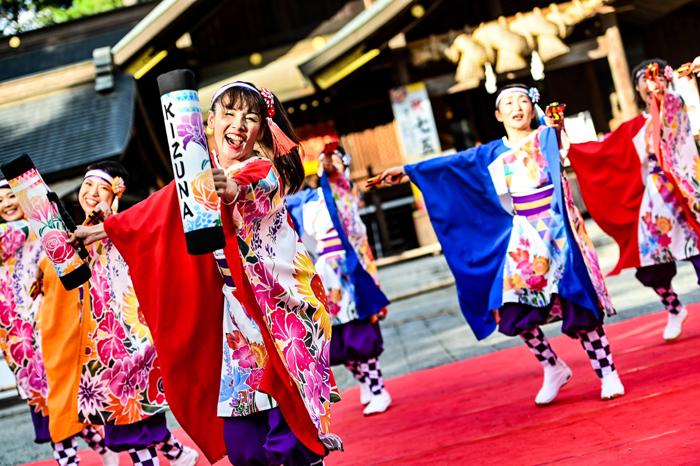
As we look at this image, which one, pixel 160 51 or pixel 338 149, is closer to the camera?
pixel 338 149

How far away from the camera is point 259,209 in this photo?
220cm

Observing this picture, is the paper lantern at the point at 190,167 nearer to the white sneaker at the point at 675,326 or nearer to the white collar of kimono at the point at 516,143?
the white collar of kimono at the point at 516,143

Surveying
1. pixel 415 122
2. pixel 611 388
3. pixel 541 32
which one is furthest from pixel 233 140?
pixel 541 32

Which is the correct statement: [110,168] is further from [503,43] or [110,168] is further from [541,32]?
[541,32]

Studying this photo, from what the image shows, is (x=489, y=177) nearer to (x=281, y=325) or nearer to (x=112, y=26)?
(x=281, y=325)

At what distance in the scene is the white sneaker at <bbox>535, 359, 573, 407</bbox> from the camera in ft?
11.6

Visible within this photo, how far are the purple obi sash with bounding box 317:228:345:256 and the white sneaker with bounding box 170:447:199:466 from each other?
68.5 inches

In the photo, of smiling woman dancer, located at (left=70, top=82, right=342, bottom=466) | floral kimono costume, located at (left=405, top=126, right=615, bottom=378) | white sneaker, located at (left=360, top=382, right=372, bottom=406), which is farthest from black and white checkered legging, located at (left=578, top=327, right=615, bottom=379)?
smiling woman dancer, located at (left=70, top=82, right=342, bottom=466)

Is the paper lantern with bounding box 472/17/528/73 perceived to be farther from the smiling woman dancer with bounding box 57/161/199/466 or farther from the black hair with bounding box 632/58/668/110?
the smiling woman dancer with bounding box 57/161/199/466

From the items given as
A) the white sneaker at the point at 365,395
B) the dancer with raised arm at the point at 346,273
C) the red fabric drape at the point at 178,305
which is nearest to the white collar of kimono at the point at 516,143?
the dancer with raised arm at the point at 346,273

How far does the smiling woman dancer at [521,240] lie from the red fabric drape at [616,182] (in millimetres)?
1070

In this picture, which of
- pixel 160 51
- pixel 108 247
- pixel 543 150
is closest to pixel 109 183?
pixel 108 247

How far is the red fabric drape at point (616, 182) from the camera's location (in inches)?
177

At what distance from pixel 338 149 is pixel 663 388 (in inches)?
113
